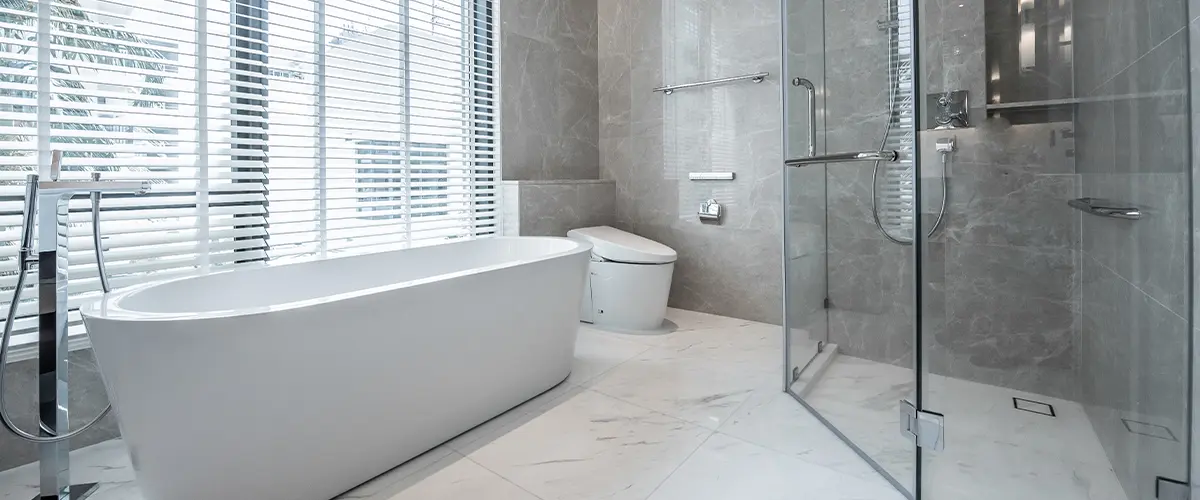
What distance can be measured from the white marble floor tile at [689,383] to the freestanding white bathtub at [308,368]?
1.26 feet

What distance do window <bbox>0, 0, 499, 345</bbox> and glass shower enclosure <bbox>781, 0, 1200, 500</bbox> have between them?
6.55ft

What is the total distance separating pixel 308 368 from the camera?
4.60 feet

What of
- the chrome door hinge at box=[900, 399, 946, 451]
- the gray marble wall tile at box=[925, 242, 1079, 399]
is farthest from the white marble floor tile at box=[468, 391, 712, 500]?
the gray marble wall tile at box=[925, 242, 1079, 399]

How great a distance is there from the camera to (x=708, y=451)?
5.90ft

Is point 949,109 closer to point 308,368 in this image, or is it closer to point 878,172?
point 878,172

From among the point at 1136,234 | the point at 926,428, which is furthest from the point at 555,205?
the point at 1136,234

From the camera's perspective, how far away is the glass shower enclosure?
115 centimetres

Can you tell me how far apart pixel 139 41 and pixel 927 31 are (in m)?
2.46

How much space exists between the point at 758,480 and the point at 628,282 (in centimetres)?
160

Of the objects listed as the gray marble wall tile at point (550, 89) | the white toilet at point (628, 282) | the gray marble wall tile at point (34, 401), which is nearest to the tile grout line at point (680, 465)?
the white toilet at point (628, 282)

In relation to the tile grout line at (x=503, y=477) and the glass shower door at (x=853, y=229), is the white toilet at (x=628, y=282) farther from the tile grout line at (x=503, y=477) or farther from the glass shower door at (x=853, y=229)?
the tile grout line at (x=503, y=477)

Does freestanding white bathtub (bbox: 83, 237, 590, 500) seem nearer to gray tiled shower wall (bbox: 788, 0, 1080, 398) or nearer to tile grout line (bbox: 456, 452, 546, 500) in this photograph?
tile grout line (bbox: 456, 452, 546, 500)

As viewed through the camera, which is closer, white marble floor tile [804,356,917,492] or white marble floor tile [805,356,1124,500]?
white marble floor tile [805,356,1124,500]

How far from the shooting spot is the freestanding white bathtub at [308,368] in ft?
4.03
